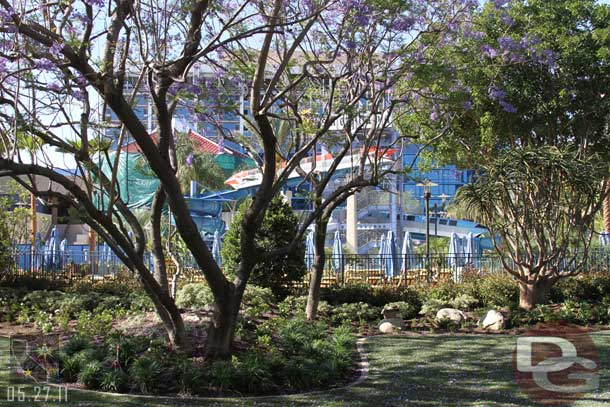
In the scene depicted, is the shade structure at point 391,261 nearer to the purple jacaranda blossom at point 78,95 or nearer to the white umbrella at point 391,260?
the white umbrella at point 391,260

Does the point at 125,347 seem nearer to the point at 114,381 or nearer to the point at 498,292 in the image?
the point at 114,381

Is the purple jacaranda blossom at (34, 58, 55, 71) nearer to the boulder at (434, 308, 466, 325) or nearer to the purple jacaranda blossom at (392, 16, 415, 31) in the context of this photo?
the purple jacaranda blossom at (392, 16, 415, 31)

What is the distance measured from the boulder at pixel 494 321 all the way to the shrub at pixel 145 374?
6.96 metres

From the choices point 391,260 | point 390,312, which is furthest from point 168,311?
point 391,260

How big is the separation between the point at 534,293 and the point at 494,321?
1963 millimetres

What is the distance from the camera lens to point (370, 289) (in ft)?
49.9

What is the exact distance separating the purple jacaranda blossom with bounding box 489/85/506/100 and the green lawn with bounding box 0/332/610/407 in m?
4.82

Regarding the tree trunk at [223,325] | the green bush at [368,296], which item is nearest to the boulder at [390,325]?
the green bush at [368,296]

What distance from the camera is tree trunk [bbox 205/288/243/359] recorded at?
8.53 m

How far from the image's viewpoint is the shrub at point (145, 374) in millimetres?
7914

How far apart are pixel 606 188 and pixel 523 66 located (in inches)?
155

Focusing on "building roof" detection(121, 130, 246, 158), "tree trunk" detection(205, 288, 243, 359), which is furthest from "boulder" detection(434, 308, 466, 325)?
"tree trunk" detection(205, 288, 243, 359)

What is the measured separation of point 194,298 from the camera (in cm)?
1277

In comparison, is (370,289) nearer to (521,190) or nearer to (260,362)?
(521,190)
